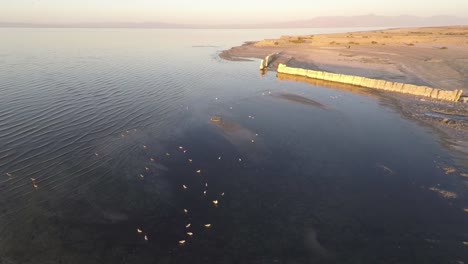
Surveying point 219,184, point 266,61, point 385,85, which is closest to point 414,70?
point 385,85

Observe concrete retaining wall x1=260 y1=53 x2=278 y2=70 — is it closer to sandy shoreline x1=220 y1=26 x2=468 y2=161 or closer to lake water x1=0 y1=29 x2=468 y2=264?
sandy shoreline x1=220 y1=26 x2=468 y2=161

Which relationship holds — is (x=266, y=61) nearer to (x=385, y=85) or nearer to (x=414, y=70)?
(x=385, y=85)

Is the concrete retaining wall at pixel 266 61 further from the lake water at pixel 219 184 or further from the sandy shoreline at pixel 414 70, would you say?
the lake water at pixel 219 184

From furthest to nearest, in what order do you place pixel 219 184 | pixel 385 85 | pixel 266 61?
1. pixel 266 61
2. pixel 385 85
3. pixel 219 184

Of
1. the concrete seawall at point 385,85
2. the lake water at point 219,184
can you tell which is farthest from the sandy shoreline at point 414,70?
the lake water at point 219,184

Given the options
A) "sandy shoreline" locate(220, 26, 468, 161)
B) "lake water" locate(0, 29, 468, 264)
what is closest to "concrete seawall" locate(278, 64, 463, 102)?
"sandy shoreline" locate(220, 26, 468, 161)

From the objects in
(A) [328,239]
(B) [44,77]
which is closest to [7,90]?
(B) [44,77]

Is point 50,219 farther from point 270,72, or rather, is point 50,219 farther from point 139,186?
point 270,72
